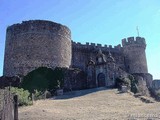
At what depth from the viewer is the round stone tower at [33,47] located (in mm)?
32906

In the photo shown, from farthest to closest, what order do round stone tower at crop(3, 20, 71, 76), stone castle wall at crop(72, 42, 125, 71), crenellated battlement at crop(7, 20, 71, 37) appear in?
stone castle wall at crop(72, 42, 125, 71)
crenellated battlement at crop(7, 20, 71, 37)
round stone tower at crop(3, 20, 71, 76)

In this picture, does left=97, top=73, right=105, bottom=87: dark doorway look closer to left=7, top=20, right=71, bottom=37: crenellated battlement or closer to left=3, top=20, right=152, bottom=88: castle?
left=3, top=20, right=152, bottom=88: castle

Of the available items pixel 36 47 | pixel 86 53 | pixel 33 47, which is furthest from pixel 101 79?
pixel 33 47

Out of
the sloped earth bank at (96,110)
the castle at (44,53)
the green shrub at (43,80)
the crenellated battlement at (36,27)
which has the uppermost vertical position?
the crenellated battlement at (36,27)

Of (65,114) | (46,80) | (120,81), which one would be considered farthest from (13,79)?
(65,114)

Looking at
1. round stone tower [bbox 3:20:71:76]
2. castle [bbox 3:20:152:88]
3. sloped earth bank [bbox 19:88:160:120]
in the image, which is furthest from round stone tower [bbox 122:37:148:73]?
sloped earth bank [bbox 19:88:160:120]

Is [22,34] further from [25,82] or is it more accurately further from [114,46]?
[114,46]

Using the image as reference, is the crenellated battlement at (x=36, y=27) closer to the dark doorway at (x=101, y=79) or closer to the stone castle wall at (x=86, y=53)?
the stone castle wall at (x=86, y=53)

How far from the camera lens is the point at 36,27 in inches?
1344

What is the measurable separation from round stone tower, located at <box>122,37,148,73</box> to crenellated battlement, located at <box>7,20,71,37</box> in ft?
46.1

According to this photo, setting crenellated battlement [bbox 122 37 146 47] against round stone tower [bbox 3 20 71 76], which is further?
crenellated battlement [bbox 122 37 146 47]

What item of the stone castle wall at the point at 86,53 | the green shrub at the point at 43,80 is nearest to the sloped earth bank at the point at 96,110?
the green shrub at the point at 43,80

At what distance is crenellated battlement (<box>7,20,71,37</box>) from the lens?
1344 inches

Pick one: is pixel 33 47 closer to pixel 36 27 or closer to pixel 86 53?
pixel 36 27
